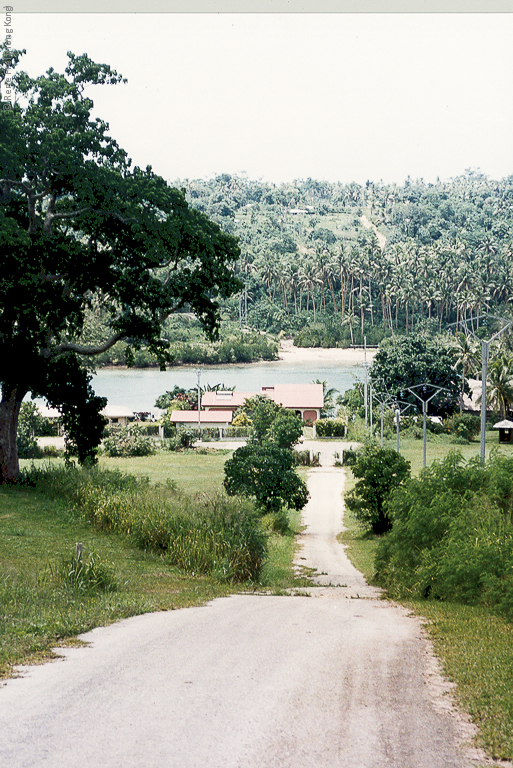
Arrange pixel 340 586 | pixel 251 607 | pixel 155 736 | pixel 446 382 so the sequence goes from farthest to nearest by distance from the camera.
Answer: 1. pixel 446 382
2. pixel 340 586
3. pixel 251 607
4. pixel 155 736

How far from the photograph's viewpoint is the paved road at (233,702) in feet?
21.9

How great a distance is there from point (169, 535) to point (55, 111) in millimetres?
17764

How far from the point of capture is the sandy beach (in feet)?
517

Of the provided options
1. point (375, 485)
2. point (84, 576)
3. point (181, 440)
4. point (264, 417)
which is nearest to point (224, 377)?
point (181, 440)

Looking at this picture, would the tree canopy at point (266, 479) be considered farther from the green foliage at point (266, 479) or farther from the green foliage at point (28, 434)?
the green foliage at point (28, 434)

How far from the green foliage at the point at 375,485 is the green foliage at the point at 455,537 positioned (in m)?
18.5

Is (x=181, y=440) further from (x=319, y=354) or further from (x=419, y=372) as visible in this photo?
(x=319, y=354)

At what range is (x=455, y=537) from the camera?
1848cm

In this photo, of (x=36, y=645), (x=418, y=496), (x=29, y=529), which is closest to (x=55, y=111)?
(x=29, y=529)

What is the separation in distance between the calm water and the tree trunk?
8416cm

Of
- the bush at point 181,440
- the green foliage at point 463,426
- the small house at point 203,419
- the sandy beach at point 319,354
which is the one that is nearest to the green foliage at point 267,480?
the bush at point 181,440

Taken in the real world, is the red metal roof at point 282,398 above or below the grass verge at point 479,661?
above

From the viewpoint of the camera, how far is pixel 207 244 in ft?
101

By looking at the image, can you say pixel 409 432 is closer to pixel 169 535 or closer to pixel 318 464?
pixel 318 464
